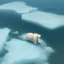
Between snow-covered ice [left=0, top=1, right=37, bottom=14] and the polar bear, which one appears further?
snow-covered ice [left=0, top=1, right=37, bottom=14]

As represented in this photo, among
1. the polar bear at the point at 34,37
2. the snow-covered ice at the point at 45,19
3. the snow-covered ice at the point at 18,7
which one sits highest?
the snow-covered ice at the point at 18,7

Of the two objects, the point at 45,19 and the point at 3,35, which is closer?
the point at 3,35

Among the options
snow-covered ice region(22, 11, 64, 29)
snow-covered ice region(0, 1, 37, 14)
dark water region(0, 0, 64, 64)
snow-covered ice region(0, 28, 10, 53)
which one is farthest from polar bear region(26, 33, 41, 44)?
snow-covered ice region(0, 1, 37, 14)

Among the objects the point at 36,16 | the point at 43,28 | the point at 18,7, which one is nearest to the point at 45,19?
the point at 36,16

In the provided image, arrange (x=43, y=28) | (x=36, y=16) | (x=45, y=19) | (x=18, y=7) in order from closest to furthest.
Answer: (x=43, y=28), (x=45, y=19), (x=36, y=16), (x=18, y=7)

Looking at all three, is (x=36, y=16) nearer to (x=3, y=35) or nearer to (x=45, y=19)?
(x=45, y=19)

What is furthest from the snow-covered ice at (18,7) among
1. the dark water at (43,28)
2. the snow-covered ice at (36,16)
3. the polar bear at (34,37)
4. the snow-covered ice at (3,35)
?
the polar bear at (34,37)

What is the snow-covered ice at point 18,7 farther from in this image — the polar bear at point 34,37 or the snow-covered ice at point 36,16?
the polar bear at point 34,37

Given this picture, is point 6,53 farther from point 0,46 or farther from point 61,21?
point 61,21

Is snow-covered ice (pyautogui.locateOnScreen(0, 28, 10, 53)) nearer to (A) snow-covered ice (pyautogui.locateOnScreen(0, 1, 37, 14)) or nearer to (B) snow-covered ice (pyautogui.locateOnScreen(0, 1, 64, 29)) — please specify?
(B) snow-covered ice (pyautogui.locateOnScreen(0, 1, 64, 29))
